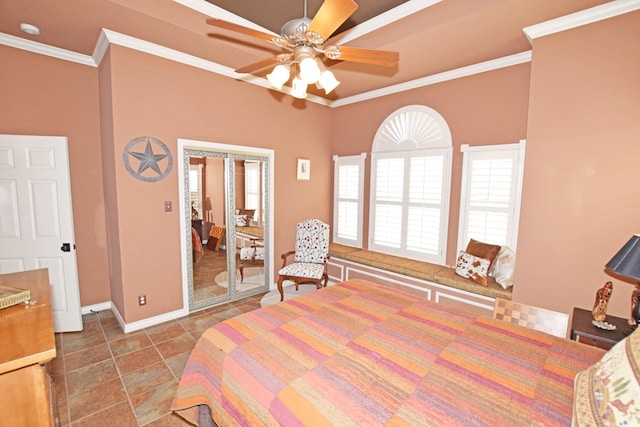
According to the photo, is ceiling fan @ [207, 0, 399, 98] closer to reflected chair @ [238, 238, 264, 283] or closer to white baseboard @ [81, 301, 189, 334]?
reflected chair @ [238, 238, 264, 283]

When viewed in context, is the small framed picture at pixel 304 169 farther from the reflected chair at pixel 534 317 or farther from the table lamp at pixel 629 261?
the table lamp at pixel 629 261

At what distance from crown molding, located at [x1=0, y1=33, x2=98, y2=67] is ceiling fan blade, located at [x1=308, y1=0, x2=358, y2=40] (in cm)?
306

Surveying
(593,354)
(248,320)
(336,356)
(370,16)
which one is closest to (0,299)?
(248,320)

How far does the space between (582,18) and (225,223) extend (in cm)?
392

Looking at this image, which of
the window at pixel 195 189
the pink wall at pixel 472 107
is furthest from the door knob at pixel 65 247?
the pink wall at pixel 472 107

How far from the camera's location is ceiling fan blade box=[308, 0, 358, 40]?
4.36 feet

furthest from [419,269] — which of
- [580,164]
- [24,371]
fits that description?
[24,371]

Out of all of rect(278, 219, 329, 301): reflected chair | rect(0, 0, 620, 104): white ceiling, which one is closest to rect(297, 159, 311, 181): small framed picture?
rect(278, 219, 329, 301): reflected chair

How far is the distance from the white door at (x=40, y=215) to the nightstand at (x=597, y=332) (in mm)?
4508

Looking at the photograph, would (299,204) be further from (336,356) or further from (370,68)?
(336,356)

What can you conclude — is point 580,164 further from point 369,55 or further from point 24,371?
point 24,371

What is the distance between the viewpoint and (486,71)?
3195 millimetres

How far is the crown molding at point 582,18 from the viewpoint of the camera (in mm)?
2004

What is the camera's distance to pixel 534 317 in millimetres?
1899
